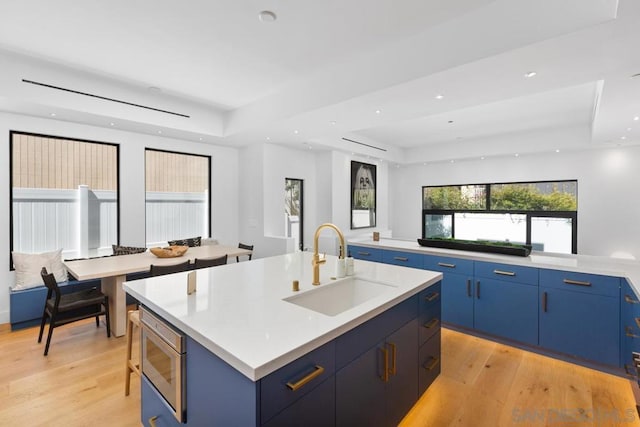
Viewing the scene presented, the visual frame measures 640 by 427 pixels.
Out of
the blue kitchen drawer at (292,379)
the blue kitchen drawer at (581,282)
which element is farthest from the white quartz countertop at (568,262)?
the blue kitchen drawer at (292,379)

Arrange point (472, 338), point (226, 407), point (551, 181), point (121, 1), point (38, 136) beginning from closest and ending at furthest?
point (226, 407) → point (121, 1) → point (472, 338) → point (38, 136) → point (551, 181)

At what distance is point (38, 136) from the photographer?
12.6 ft

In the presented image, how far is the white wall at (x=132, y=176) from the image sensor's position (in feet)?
11.8

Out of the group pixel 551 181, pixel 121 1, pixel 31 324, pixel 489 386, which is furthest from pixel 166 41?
pixel 551 181

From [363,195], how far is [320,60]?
397 cm

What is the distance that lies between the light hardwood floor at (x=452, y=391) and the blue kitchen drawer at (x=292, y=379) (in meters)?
1.13

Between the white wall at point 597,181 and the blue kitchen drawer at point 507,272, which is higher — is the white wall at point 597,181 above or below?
above

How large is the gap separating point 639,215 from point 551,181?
133 centimetres

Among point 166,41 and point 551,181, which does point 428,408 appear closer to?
point 166,41

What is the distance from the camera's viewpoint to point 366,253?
12.8 feet

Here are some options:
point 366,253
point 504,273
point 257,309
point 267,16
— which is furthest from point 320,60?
point 504,273

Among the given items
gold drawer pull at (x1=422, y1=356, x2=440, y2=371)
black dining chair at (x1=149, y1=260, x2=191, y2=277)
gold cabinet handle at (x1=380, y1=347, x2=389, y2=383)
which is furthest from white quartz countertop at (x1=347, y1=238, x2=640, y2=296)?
black dining chair at (x1=149, y1=260, x2=191, y2=277)

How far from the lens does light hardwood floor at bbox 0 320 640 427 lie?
193cm

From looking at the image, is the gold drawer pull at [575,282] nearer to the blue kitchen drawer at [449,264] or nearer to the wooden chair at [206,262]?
the blue kitchen drawer at [449,264]
